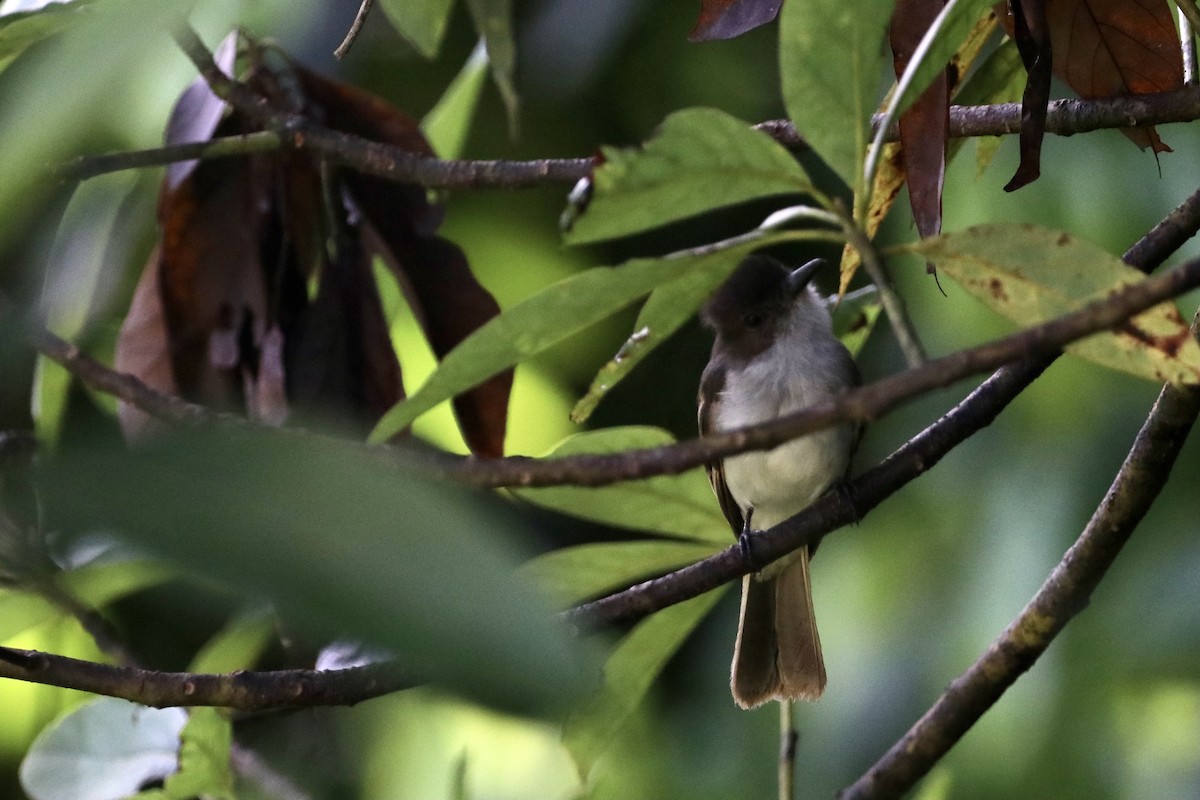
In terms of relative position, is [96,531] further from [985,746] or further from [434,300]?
[985,746]

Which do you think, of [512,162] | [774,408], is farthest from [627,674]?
[774,408]

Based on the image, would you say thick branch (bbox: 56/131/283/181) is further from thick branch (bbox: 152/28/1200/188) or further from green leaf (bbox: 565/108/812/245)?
green leaf (bbox: 565/108/812/245)

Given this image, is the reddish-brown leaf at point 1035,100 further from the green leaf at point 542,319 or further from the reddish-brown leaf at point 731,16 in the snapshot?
the green leaf at point 542,319

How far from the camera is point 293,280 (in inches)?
61.2

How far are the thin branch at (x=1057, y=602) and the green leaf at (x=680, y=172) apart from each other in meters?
0.49

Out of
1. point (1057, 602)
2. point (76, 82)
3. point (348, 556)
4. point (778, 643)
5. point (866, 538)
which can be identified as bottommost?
point (866, 538)

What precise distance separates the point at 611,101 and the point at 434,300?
1.68 meters

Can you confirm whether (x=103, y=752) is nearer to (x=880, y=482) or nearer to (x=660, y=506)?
(x=660, y=506)

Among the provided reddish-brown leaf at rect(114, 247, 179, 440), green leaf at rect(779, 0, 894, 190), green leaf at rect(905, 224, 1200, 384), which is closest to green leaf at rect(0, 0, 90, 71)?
reddish-brown leaf at rect(114, 247, 179, 440)

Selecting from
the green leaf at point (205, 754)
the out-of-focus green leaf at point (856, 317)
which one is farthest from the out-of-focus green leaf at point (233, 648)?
the out-of-focus green leaf at point (856, 317)

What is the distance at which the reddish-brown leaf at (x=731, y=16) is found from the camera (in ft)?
3.58

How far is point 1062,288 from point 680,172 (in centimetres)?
24

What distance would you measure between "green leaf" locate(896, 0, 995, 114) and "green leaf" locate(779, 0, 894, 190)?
24 millimetres

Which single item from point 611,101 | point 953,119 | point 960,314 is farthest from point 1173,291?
point 611,101
